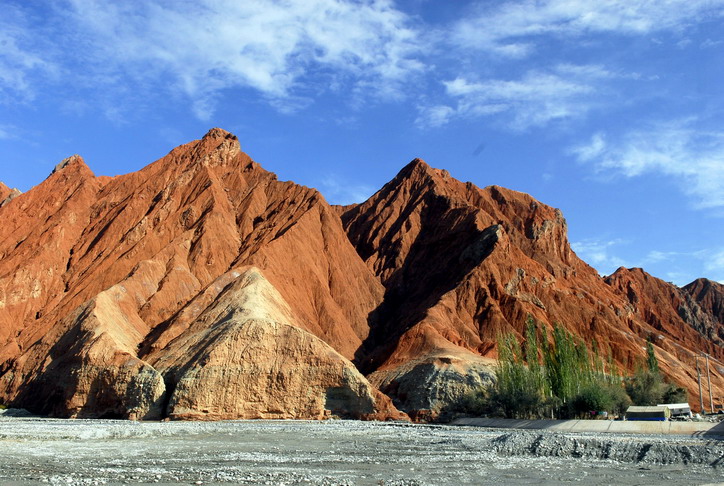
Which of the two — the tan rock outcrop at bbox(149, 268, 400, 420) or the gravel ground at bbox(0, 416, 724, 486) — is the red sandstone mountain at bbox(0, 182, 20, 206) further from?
the gravel ground at bbox(0, 416, 724, 486)

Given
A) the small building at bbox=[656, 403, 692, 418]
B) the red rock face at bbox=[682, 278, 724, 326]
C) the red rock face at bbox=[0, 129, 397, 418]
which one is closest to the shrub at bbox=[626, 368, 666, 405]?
the small building at bbox=[656, 403, 692, 418]

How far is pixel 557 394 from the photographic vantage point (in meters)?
58.6

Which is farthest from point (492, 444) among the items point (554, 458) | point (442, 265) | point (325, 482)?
point (442, 265)

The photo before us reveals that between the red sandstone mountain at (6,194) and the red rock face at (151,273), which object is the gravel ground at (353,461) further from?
the red sandstone mountain at (6,194)

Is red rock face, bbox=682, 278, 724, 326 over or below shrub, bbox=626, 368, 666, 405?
over

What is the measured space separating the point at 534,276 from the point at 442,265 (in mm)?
15433

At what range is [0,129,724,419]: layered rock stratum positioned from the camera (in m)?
66.4

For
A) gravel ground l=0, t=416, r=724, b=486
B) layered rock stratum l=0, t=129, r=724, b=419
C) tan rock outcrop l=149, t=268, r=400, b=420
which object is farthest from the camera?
layered rock stratum l=0, t=129, r=724, b=419

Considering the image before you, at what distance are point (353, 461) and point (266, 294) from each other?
59031 millimetres

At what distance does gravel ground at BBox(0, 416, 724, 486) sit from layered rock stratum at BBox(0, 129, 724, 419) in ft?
92.1

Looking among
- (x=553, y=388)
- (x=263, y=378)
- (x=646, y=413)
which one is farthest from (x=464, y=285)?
(x=646, y=413)

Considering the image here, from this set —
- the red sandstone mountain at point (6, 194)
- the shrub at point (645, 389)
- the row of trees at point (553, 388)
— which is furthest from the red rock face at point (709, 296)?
the red sandstone mountain at point (6, 194)

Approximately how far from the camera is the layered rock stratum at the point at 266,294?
6638cm

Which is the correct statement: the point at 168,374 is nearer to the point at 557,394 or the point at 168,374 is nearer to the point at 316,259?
the point at 557,394
